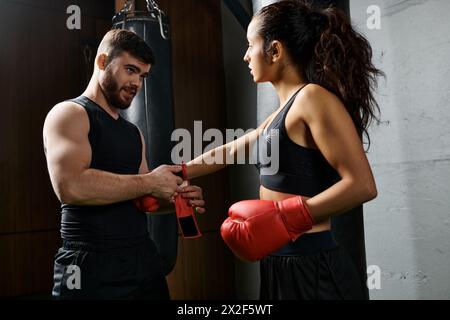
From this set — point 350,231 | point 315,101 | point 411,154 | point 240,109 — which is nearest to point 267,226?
point 315,101

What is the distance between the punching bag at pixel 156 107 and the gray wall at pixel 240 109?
4.28 feet

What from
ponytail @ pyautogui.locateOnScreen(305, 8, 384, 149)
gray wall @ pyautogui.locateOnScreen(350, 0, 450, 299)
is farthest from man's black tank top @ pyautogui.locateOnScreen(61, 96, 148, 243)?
gray wall @ pyautogui.locateOnScreen(350, 0, 450, 299)

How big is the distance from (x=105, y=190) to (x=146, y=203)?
0.23 m

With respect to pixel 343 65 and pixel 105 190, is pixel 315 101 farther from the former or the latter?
pixel 105 190

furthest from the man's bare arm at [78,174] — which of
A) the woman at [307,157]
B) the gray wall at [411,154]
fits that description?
the gray wall at [411,154]

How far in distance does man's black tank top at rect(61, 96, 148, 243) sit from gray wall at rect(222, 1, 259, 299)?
6.36ft

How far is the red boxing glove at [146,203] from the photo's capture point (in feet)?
5.90

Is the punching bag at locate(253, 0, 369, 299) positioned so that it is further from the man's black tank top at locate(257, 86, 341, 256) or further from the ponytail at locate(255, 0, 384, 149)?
the man's black tank top at locate(257, 86, 341, 256)

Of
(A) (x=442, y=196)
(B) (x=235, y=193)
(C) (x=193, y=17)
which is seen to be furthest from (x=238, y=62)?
(A) (x=442, y=196)

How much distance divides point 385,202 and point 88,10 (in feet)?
11.0

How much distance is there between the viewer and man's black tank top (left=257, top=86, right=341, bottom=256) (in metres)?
1.39

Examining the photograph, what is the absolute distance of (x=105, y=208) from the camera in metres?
1.72

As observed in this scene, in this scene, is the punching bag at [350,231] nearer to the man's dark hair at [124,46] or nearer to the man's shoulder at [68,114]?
the man's dark hair at [124,46]
